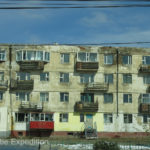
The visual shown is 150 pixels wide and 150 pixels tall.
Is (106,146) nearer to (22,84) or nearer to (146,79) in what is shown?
(22,84)

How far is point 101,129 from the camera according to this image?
2201 inches

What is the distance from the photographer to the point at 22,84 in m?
54.9

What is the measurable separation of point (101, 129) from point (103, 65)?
Result: 9.18m

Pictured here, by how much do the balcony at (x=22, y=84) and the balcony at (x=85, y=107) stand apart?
700 cm

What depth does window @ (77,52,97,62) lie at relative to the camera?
56.0 metres

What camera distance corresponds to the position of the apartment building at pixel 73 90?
180 ft

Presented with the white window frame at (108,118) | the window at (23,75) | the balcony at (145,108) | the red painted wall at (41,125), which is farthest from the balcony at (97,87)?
the window at (23,75)

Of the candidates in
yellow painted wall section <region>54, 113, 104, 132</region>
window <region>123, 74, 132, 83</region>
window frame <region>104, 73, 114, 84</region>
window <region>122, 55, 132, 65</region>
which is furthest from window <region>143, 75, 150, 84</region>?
yellow painted wall section <region>54, 113, 104, 132</region>

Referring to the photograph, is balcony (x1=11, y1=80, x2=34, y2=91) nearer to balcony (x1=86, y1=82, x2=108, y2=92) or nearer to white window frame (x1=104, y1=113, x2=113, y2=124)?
balcony (x1=86, y1=82, x2=108, y2=92)

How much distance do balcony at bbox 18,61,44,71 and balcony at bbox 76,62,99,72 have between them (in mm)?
5219

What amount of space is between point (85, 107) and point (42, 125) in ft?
21.2

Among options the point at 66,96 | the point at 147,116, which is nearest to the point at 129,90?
the point at 147,116

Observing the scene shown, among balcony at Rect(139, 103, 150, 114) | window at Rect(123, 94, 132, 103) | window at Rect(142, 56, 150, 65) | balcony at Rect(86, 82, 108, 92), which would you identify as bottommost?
balcony at Rect(139, 103, 150, 114)

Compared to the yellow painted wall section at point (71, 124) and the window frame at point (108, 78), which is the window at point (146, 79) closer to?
the window frame at point (108, 78)
